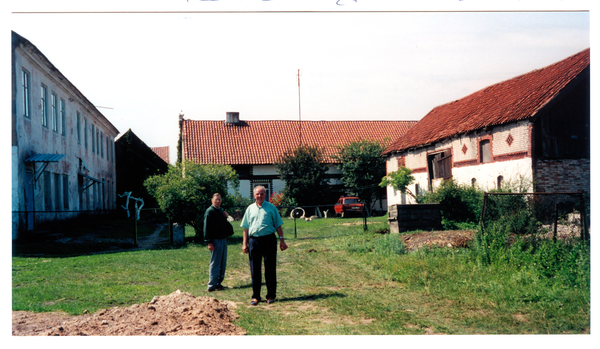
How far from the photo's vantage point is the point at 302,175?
2989cm

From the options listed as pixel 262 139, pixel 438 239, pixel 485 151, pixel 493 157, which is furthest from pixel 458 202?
pixel 262 139

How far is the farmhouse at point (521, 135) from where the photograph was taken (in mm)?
14172

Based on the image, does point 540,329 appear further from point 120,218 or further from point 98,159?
point 98,159

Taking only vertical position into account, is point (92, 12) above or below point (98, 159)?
above

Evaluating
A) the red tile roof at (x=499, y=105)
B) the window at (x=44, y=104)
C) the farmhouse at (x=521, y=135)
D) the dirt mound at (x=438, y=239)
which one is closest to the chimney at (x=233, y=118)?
the red tile roof at (x=499, y=105)

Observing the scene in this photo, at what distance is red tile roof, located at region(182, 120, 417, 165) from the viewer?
31172 millimetres

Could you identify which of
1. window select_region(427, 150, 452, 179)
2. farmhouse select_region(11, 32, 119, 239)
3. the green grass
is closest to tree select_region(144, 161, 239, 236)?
farmhouse select_region(11, 32, 119, 239)

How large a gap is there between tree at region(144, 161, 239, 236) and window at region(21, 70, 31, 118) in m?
4.97

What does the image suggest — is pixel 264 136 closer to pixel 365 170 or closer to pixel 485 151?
pixel 365 170

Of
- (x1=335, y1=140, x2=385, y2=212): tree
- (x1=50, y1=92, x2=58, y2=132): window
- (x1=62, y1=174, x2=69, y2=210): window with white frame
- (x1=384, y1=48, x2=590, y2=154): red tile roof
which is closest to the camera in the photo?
(x1=50, y1=92, x2=58, y2=132): window

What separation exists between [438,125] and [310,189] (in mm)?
9480

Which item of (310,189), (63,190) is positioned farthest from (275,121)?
(63,190)

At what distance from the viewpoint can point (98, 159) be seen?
75.0 ft

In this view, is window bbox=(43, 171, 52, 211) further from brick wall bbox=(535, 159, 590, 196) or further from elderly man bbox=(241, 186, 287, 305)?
brick wall bbox=(535, 159, 590, 196)
